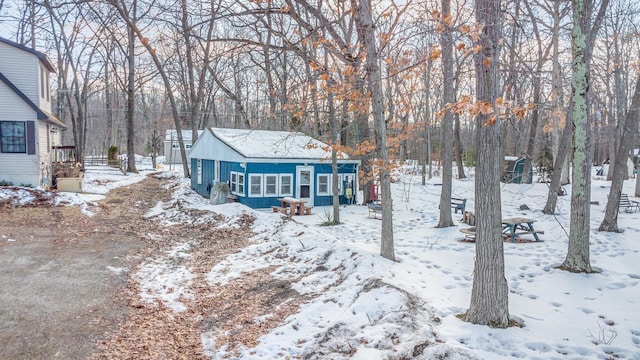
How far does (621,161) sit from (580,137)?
4.65 meters

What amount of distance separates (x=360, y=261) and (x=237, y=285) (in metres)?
2.53

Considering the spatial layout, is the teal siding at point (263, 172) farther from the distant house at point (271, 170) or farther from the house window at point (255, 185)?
the house window at point (255, 185)

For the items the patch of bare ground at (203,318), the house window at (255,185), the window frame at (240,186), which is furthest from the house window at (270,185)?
the patch of bare ground at (203,318)

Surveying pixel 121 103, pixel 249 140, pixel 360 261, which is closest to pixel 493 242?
pixel 360 261


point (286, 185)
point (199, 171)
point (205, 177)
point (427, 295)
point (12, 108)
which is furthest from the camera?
point (199, 171)

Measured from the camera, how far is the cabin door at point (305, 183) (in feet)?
57.1

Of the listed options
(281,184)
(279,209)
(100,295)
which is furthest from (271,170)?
(100,295)

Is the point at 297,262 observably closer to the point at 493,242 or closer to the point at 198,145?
the point at 493,242

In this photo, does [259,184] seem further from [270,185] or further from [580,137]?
[580,137]

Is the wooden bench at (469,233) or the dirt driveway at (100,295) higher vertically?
the wooden bench at (469,233)

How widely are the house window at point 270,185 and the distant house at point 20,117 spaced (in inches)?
369

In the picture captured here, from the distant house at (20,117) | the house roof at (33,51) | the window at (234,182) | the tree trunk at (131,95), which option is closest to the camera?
the distant house at (20,117)

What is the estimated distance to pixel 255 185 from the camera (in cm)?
1652

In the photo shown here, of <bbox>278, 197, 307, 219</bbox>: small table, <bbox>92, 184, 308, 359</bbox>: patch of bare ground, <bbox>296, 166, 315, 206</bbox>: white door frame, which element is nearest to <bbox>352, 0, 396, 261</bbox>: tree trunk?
<bbox>92, 184, 308, 359</bbox>: patch of bare ground
